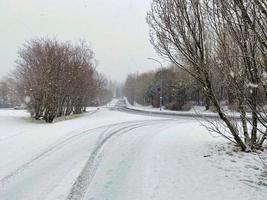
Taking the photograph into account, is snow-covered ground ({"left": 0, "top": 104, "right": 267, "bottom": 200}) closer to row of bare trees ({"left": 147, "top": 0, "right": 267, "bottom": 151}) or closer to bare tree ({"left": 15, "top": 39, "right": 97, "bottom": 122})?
row of bare trees ({"left": 147, "top": 0, "right": 267, "bottom": 151})

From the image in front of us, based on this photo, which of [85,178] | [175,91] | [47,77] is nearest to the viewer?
[85,178]

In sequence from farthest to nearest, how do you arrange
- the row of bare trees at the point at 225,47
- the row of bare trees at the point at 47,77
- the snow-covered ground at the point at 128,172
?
the row of bare trees at the point at 47,77, the row of bare trees at the point at 225,47, the snow-covered ground at the point at 128,172

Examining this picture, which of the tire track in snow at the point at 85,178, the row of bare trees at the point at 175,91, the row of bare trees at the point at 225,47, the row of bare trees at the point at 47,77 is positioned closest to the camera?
the tire track in snow at the point at 85,178

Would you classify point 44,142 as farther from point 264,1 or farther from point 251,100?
point 264,1

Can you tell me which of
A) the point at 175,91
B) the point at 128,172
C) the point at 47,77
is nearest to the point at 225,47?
the point at 128,172

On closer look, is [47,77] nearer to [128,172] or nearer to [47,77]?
Result: [47,77]

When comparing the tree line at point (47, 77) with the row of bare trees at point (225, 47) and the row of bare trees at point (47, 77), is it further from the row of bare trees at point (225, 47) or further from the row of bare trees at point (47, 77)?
the row of bare trees at point (225, 47)

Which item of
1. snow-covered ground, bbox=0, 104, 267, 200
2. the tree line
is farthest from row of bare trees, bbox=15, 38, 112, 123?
snow-covered ground, bbox=0, 104, 267, 200

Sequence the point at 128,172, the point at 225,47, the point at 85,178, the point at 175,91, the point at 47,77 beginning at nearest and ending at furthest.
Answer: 1. the point at 85,178
2. the point at 128,172
3. the point at 225,47
4. the point at 47,77
5. the point at 175,91

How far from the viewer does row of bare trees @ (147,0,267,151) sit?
27.1ft

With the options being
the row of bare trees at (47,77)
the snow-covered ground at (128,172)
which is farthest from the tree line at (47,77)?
the snow-covered ground at (128,172)

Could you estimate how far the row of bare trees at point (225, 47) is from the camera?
8258 mm

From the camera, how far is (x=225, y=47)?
10.1 m

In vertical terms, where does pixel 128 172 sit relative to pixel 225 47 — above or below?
below
